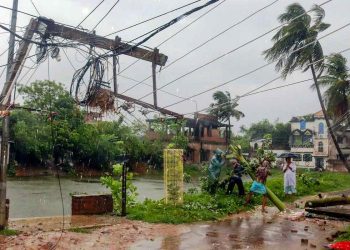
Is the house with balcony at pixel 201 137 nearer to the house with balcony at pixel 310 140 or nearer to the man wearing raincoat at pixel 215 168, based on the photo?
the house with balcony at pixel 310 140

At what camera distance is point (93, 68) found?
34.1 ft

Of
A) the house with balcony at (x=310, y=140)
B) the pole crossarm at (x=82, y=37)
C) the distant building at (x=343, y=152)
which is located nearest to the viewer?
the pole crossarm at (x=82, y=37)

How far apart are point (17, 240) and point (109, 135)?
3620 centimetres

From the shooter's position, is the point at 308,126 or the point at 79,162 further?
the point at 308,126

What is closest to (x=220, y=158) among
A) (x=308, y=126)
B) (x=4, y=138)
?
(x=4, y=138)

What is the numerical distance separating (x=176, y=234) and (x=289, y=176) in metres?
7.56

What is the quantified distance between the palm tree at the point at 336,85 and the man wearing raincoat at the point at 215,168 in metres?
17.0

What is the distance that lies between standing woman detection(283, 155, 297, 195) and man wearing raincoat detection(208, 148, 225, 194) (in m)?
2.89

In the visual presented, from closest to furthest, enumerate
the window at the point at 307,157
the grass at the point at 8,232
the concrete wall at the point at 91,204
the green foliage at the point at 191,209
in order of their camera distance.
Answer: the grass at the point at 8,232, the green foliage at the point at 191,209, the concrete wall at the point at 91,204, the window at the point at 307,157

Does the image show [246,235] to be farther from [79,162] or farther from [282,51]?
[79,162]

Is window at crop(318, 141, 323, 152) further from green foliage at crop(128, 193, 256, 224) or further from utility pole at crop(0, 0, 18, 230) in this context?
utility pole at crop(0, 0, 18, 230)

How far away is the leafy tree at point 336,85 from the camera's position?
92.3 ft

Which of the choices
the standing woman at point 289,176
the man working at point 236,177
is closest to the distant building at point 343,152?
the standing woman at point 289,176

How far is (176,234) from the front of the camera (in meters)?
9.96
